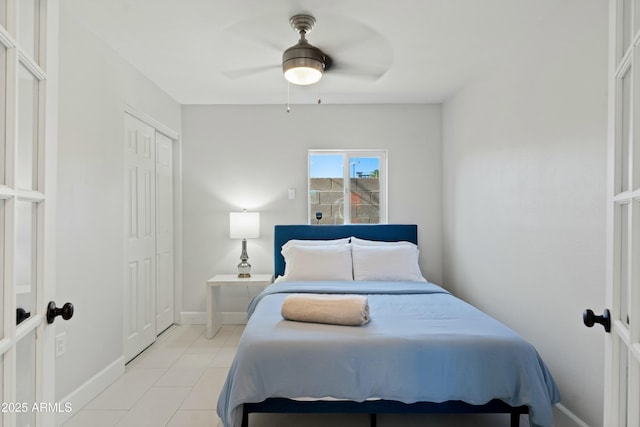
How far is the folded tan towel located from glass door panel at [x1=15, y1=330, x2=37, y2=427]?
1.43m

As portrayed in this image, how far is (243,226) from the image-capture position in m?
4.09

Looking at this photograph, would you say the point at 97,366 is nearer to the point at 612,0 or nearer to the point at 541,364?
the point at 541,364

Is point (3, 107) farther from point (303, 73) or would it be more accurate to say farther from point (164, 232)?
point (164, 232)

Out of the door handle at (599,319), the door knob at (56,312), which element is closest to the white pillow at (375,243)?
the door handle at (599,319)

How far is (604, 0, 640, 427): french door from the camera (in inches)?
35.4

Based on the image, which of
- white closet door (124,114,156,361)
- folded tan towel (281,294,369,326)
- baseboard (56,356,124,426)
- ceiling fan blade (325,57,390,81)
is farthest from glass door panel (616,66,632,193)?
white closet door (124,114,156,361)

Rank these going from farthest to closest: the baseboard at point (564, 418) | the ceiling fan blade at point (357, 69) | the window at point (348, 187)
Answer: the window at point (348, 187) → the ceiling fan blade at point (357, 69) → the baseboard at point (564, 418)

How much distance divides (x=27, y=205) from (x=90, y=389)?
214 cm

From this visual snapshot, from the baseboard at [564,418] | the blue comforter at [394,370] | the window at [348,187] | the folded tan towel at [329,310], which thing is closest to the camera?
the blue comforter at [394,370]

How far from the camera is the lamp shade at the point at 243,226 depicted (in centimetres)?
408

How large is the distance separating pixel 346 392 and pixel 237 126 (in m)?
3.31

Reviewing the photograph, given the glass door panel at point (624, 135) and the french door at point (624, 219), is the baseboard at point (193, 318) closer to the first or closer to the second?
the french door at point (624, 219)

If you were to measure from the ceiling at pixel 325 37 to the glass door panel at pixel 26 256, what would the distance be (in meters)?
1.76

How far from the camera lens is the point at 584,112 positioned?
2.00 m
